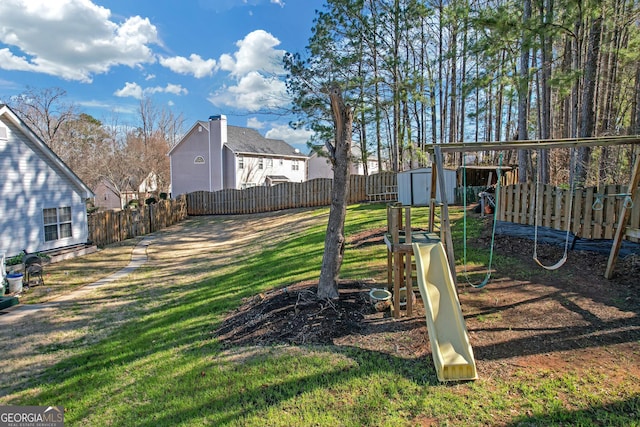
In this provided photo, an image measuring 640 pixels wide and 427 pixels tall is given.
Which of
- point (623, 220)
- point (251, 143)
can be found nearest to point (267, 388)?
point (623, 220)

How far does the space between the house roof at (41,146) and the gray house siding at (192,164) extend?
51.5ft

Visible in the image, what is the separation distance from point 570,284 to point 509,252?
1894 millimetres

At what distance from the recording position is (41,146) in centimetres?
1205

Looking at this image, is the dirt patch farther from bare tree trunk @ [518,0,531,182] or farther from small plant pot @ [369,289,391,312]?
bare tree trunk @ [518,0,531,182]

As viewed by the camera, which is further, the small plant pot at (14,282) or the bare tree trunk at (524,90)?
the bare tree trunk at (524,90)

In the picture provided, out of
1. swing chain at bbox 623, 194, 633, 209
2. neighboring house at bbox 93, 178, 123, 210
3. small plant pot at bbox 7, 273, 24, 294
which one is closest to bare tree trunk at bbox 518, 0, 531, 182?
swing chain at bbox 623, 194, 633, 209

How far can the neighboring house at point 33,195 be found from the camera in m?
11.0

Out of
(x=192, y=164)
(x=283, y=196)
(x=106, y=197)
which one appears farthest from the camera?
(x=106, y=197)

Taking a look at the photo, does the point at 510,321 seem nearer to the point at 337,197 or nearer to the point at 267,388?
the point at 337,197

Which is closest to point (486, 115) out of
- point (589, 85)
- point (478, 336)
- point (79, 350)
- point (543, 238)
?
point (589, 85)

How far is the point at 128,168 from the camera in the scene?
29.4m

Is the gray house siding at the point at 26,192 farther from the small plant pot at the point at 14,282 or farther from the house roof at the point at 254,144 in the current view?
the house roof at the point at 254,144

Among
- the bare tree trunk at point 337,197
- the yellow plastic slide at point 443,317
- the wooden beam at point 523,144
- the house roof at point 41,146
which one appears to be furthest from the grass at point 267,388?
the house roof at point 41,146

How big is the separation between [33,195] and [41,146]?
1699mm
